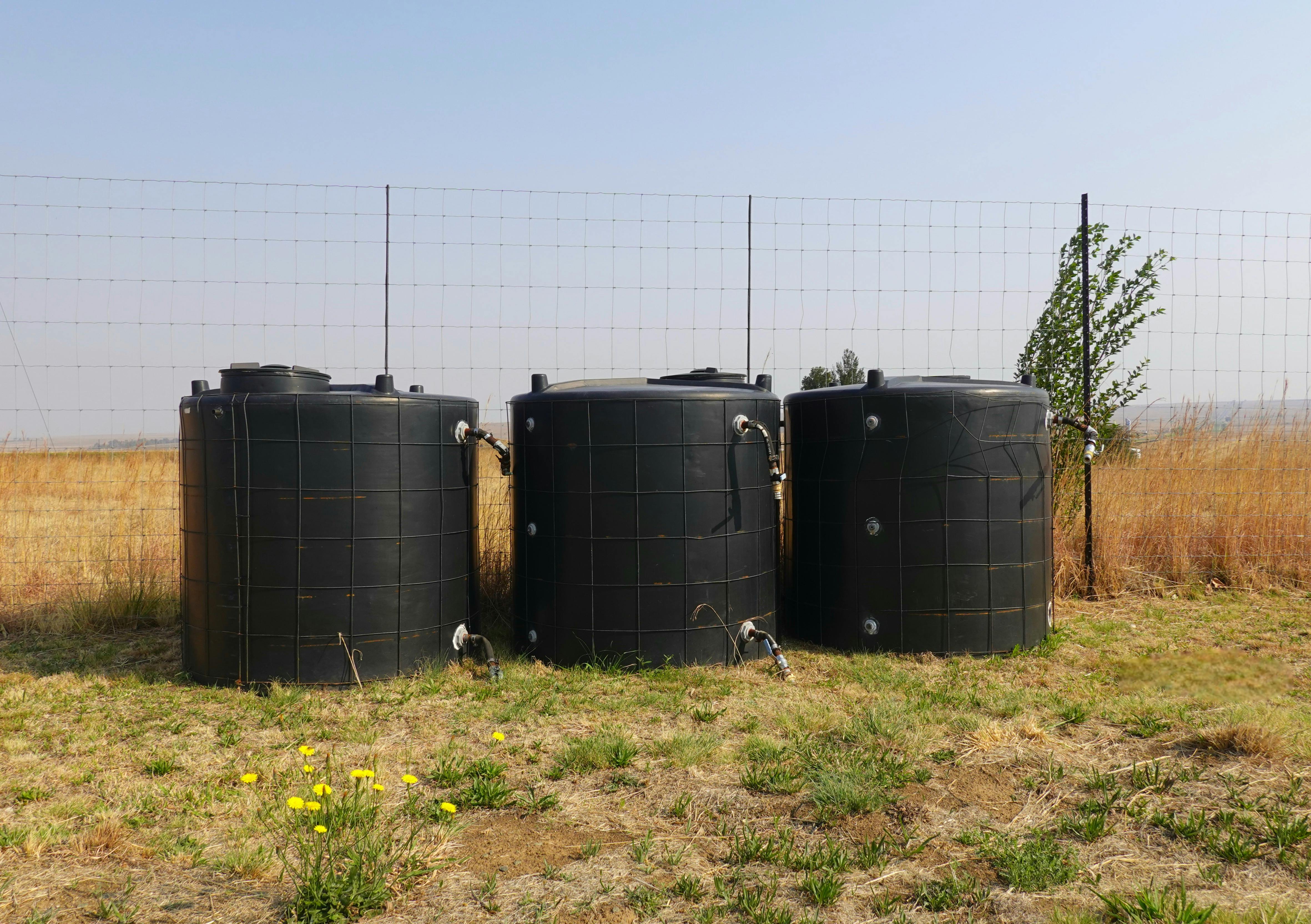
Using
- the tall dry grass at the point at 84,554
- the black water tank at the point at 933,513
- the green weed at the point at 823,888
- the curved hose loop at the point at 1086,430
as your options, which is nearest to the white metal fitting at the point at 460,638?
the black water tank at the point at 933,513

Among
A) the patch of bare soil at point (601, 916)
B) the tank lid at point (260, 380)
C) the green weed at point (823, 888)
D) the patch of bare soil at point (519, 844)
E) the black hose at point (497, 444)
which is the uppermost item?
the tank lid at point (260, 380)

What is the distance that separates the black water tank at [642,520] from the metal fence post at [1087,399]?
11.4 ft

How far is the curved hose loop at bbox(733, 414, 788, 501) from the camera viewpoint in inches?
208

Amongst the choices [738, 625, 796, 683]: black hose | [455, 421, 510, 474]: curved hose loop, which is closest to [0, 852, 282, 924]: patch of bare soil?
[455, 421, 510, 474]: curved hose loop

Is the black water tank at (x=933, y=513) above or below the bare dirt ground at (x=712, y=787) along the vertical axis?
above

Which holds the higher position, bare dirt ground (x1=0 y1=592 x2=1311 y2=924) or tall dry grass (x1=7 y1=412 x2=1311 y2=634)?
tall dry grass (x1=7 y1=412 x2=1311 y2=634)

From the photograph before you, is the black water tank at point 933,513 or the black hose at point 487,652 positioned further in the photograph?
the black water tank at point 933,513

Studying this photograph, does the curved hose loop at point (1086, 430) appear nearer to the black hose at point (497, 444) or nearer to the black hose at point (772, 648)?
the black hose at point (772, 648)

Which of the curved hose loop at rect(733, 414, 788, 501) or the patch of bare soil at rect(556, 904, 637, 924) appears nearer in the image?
the patch of bare soil at rect(556, 904, 637, 924)

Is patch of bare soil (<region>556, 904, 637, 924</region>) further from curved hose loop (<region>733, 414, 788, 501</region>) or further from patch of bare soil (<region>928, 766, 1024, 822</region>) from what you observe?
curved hose loop (<region>733, 414, 788, 501</region>)

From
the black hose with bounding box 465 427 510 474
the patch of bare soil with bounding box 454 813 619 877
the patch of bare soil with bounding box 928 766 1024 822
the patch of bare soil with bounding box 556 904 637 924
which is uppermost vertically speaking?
the black hose with bounding box 465 427 510 474

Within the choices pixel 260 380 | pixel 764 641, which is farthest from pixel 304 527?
pixel 764 641

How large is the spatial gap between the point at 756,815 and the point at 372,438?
2857 millimetres

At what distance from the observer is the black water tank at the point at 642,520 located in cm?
515
